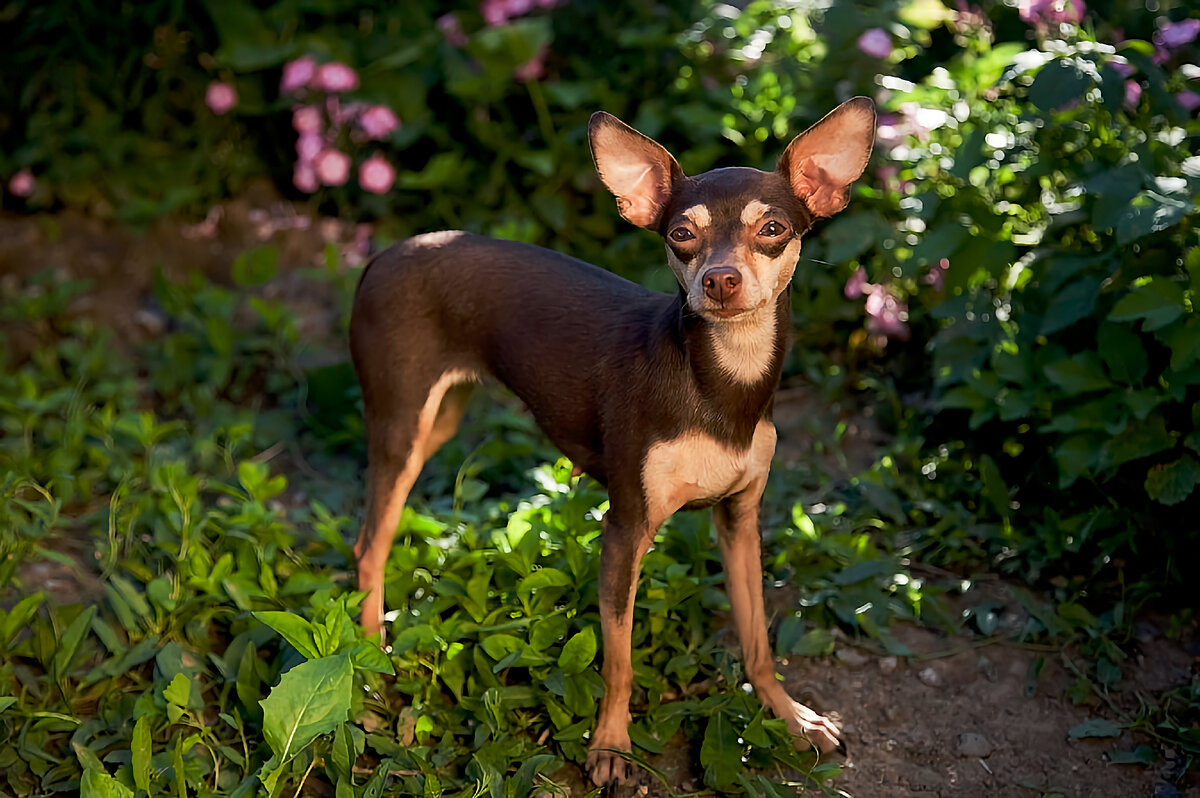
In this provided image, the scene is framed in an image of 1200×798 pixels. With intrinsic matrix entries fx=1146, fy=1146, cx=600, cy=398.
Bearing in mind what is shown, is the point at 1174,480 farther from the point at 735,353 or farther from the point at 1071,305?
the point at 735,353

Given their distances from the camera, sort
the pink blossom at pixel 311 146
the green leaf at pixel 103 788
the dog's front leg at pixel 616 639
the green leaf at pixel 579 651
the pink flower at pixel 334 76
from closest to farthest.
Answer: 1. the green leaf at pixel 103 788
2. the dog's front leg at pixel 616 639
3. the green leaf at pixel 579 651
4. the pink flower at pixel 334 76
5. the pink blossom at pixel 311 146

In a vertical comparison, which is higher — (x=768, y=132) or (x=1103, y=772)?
Result: (x=768, y=132)

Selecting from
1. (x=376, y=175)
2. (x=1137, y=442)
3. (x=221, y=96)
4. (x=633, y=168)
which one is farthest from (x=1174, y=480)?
(x=221, y=96)

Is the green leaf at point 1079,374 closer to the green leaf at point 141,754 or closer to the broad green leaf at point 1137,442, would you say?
the broad green leaf at point 1137,442

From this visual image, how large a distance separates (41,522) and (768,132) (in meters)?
3.38

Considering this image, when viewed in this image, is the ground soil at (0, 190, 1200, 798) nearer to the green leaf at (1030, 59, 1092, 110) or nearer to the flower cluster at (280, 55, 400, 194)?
the green leaf at (1030, 59, 1092, 110)

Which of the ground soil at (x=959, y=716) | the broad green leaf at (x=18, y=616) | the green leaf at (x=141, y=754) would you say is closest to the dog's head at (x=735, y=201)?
the ground soil at (x=959, y=716)

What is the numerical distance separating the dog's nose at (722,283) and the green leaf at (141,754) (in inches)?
69.4

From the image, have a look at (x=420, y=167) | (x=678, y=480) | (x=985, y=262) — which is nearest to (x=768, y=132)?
(x=985, y=262)

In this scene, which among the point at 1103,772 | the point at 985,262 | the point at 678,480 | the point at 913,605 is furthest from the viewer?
the point at 985,262

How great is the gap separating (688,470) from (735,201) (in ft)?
2.27

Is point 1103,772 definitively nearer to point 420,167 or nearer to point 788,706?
point 788,706

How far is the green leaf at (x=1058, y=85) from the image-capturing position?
3.67 m

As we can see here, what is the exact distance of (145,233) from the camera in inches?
241
